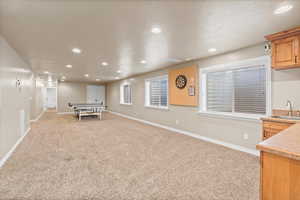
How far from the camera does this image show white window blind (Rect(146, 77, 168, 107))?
234 inches

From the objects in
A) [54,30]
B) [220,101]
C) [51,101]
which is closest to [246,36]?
[220,101]

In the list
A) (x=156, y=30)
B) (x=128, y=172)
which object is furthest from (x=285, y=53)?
(x=128, y=172)

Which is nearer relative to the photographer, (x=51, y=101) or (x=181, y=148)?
(x=181, y=148)

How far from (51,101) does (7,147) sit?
13.1 metres

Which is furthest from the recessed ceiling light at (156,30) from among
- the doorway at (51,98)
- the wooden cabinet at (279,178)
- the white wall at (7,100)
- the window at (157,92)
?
the doorway at (51,98)

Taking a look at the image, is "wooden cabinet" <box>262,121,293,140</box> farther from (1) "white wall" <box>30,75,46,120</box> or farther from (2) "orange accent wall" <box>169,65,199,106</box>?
(1) "white wall" <box>30,75,46,120</box>

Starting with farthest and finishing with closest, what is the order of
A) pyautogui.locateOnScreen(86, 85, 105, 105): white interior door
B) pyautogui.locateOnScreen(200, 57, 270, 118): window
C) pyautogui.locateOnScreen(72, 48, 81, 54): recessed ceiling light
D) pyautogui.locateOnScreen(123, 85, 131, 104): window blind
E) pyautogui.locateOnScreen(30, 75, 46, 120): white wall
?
pyautogui.locateOnScreen(86, 85, 105, 105): white interior door < pyautogui.locateOnScreen(123, 85, 131, 104): window blind < pyautogui.locateOnScreen(30, 75, 46, 120): white wall < pyautogui.locateOnScreen(72, 48, 81, 54): recessed ceiling light < pyautogui.locateOnScreen(200, 57, 270, 118): window

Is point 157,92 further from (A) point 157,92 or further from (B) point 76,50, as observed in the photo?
(B) point 76,50

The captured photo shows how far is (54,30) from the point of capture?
242cm

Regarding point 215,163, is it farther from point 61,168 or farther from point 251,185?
point 61,168

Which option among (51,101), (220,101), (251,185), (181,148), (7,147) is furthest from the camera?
(51,101)

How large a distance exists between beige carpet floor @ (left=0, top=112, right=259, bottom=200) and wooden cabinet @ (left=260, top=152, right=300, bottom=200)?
3.13 feet

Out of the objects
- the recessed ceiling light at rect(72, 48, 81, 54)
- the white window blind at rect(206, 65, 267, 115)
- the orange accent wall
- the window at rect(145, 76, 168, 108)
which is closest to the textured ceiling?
the recessed ceiling light at rect(72, 48, 81, 54)

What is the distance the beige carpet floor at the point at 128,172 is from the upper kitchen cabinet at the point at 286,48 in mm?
1774
